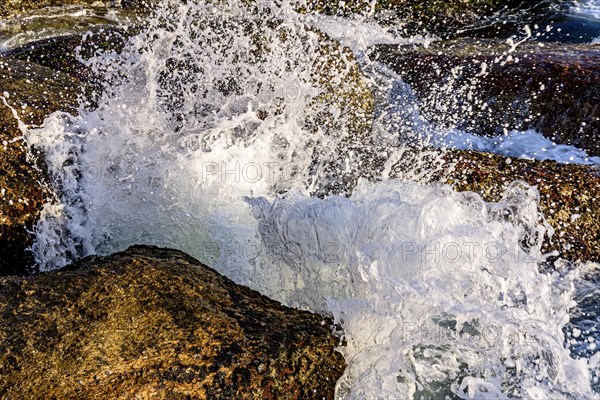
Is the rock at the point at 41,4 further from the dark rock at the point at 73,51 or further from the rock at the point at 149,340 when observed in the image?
the rock at the point at 149,340

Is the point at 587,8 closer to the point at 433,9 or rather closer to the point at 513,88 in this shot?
the point at 433,9

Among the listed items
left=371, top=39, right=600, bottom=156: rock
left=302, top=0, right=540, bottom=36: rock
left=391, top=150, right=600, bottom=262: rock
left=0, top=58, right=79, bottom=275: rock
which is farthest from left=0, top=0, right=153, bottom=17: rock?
left=391, top=150, right=600, bottom=262: rock

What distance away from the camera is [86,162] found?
4285mm

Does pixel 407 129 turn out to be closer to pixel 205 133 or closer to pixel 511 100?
pixel 511 100

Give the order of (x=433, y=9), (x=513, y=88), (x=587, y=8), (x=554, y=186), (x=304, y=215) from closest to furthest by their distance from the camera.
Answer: (x=304, y=215) → (x=554, y=186) → (x=513, y=88) → (x=587, y=8) → (x=433, y=9)

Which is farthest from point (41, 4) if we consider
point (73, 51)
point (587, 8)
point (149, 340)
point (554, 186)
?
point (587, 8)

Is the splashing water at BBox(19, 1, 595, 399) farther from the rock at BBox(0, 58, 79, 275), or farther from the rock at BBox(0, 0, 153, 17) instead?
the rock at BBox(0, 0, 153, 17)

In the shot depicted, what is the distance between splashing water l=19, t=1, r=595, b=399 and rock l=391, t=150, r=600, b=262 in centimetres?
19

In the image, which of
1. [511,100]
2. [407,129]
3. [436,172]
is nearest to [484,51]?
[511,100]

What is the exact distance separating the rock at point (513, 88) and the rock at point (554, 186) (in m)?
1.50

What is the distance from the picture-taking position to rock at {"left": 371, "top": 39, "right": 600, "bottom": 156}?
579 centimetres

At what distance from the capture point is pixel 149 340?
255 cm

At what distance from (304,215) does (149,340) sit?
1496mm

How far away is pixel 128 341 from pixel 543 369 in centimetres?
192
